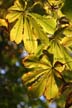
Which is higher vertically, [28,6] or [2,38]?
[28,6]

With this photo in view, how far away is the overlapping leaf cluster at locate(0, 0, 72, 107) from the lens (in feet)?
3.18

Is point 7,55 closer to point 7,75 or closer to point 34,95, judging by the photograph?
point 7,75

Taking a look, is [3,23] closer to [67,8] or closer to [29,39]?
[29,39]

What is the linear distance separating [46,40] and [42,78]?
13 cm

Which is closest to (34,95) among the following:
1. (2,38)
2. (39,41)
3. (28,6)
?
(39,41)

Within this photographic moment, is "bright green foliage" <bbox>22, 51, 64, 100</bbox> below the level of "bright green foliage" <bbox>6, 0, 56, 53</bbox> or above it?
below

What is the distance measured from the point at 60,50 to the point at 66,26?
0.25 ft

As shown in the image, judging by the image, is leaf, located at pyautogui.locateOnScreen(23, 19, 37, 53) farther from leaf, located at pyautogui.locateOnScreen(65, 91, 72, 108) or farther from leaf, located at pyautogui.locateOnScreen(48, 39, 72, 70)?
leaf, located at pyautogui.locateOnScreen(65, 91, 72, 108)

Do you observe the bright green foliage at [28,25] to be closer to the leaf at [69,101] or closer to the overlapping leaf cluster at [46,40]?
the overlapping leaf cluster at [46,40]

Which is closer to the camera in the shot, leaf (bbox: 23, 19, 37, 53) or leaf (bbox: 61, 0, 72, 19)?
leaf (bbox: 61, 0, 72, 19)

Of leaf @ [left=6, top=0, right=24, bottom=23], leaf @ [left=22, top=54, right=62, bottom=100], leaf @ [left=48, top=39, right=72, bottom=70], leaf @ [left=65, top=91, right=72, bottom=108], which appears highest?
leaf @ [left=6, top=0, right=24, bottom=23]

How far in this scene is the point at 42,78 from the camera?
1.03m

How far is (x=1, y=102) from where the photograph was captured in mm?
3084

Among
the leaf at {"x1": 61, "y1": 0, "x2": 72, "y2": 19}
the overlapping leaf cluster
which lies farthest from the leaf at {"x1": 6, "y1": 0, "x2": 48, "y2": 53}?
the leaf at {"x1": 61, "y1": 0, "x2": 72, "y2": 19}
